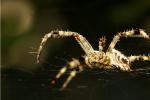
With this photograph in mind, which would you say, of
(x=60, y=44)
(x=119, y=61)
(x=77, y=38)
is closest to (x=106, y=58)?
(x=119, y=61)

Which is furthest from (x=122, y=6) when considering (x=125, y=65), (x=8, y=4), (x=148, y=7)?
(x=125, y=65)

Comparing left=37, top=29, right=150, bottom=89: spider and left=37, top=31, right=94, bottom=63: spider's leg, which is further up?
left=37, top=31, right=94, bottom=63: spider's leg

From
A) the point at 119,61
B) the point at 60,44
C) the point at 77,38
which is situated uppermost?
the point at 60,44

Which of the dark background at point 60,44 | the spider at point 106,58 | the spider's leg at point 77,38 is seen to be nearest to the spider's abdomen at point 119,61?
the spider at point 106,58

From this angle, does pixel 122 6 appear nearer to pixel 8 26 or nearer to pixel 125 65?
pixel 8 26

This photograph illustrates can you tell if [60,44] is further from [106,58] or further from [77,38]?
[106,58]

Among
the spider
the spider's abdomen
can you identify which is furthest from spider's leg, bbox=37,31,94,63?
the spider's abdomen

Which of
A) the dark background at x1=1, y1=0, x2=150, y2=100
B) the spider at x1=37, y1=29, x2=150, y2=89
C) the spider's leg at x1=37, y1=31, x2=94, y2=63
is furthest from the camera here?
the dark background at x1=1, y1=0, x2=150, y2=100

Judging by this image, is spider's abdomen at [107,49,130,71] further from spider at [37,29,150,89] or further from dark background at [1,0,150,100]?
dark background at [1,0,150,100]
